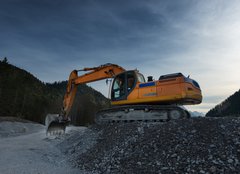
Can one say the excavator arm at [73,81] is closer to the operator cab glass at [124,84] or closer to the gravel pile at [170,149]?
the operator cab glass at [124,84]

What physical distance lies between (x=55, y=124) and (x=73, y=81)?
3.25 meters

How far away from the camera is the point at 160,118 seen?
9734 millimetres

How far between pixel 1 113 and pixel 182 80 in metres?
49.2

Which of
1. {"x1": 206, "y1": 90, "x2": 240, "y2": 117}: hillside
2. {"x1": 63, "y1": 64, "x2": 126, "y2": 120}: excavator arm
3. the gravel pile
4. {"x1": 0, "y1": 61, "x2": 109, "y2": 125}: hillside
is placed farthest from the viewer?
{"x1": 206, "y1": 90, "x2": 240, "y2": 117}: hillside

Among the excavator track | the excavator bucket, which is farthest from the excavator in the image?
the excavator bucket

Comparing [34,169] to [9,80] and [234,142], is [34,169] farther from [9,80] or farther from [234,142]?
[9,80]

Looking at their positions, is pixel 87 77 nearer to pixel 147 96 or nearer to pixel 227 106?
pixel 147 96

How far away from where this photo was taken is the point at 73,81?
45.8ft

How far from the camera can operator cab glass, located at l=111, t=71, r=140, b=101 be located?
1087 centimetres

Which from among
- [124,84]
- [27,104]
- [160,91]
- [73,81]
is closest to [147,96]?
[160,91]

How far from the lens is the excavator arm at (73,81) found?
12.6m

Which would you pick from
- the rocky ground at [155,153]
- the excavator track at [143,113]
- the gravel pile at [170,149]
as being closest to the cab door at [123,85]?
the excavator track at [143,113]

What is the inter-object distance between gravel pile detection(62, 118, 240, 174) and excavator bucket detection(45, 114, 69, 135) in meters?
5.20

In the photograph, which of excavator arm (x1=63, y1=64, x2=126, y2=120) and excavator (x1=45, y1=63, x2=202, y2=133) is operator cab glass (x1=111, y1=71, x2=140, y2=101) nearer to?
excavator (x1=45, y1=63, x2=202, y2=133)
